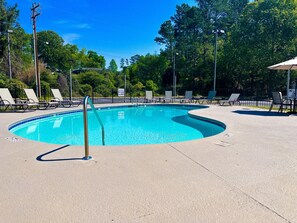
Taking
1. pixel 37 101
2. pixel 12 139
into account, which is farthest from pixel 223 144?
pixel 37 101

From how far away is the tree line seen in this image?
55.6 ft

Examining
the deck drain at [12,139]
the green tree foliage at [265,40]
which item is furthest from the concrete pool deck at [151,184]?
the green tree foliage at [265,40]

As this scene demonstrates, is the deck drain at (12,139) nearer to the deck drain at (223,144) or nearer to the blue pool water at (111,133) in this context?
the blue pool water at (111,133)

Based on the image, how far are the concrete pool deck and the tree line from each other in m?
12.4

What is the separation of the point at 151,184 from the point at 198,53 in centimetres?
2690

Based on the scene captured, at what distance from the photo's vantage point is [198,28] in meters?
30.1

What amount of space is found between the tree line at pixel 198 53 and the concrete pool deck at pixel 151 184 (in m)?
12.4

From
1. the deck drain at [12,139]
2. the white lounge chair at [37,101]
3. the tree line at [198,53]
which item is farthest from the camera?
the tree line at [198,53]

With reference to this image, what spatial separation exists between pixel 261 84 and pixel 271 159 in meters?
20.4

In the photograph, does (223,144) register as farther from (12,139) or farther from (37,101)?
(37,101)

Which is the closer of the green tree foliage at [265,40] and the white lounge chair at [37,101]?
the white lounge chair at [37,101]

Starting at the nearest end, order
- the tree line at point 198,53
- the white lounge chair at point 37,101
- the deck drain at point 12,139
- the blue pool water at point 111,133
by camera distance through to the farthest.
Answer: the deck drain at point 12,139 → the blue pool water at point 111,133 → the white lounge chair at point 37,101 → the tree line at point 198,53

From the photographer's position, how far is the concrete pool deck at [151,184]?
5.54ft

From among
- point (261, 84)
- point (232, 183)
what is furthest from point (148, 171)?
point (261, 84)
